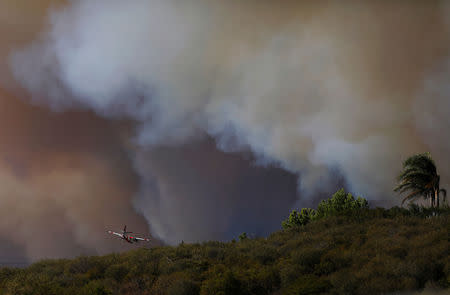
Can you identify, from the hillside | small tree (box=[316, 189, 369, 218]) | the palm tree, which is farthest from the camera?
small tree (box=[316, 189, 369, 218])

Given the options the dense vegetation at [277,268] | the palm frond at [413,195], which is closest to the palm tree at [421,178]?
the palm frond at [413,195]

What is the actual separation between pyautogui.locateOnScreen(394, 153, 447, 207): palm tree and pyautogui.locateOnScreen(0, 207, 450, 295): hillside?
13930 millimetres

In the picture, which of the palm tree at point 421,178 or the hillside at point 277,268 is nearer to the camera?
the hillside at point 277,268

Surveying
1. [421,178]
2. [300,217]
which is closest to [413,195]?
[421,178]

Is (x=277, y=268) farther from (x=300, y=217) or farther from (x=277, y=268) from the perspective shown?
(x=300, y=217)

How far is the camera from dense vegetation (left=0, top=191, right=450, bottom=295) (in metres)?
13.2

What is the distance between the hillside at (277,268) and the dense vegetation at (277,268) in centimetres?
3

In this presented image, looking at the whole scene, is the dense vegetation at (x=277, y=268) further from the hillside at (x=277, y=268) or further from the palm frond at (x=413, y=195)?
the palm frond at (x=413, y=195)

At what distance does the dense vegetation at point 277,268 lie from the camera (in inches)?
521

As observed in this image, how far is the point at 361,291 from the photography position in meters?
12.4

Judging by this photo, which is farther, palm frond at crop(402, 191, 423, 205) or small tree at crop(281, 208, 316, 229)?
small tree at crop(281, 208, 316, 229)

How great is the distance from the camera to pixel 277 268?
16.4m

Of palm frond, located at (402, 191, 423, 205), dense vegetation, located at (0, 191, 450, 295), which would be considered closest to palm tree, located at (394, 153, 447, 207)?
palm frond, located at (402, 191, 423, 205)

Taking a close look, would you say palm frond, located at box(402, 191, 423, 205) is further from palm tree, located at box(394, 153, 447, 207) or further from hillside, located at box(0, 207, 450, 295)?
hillside, located at box(0, 207, 450, 295)
